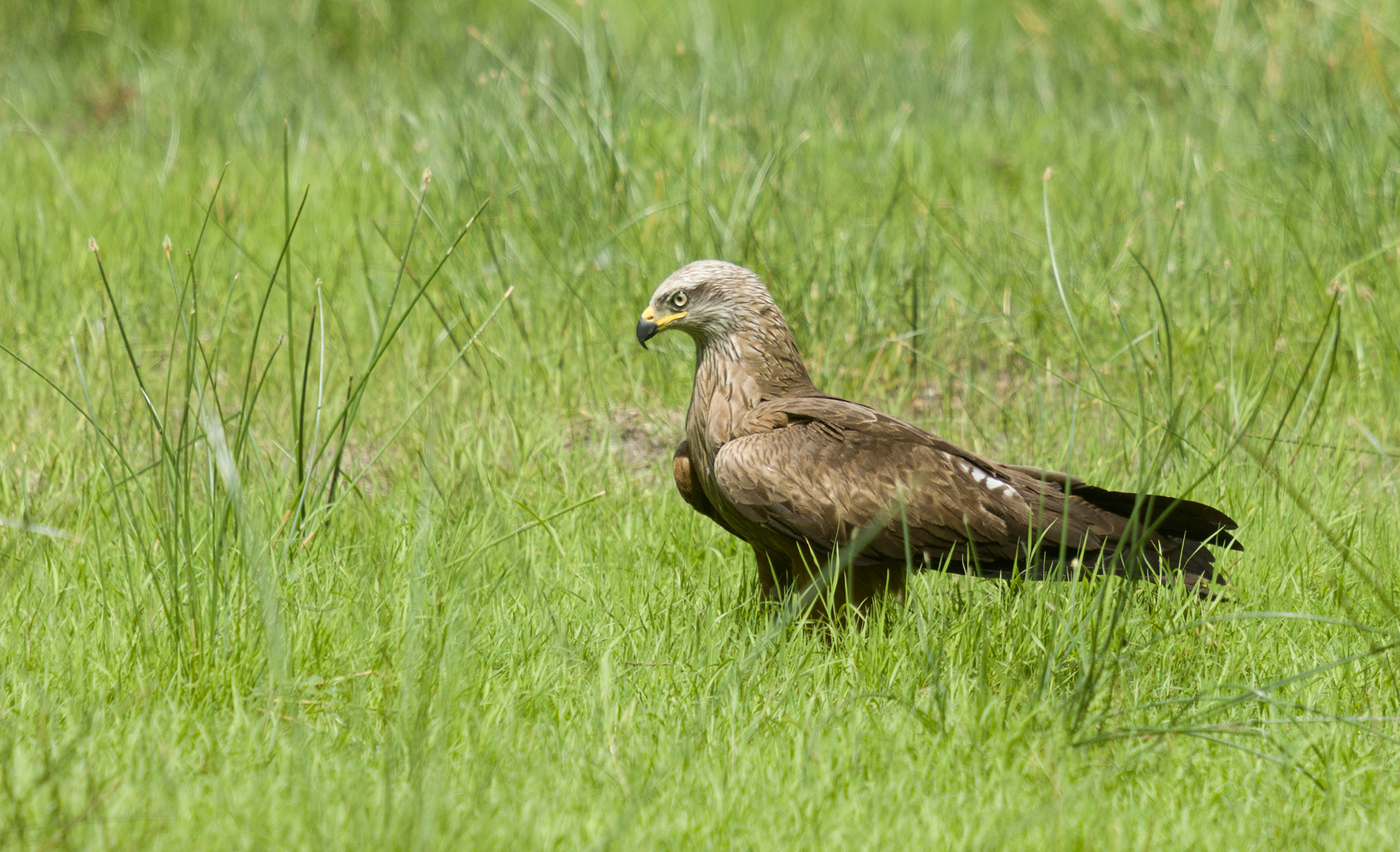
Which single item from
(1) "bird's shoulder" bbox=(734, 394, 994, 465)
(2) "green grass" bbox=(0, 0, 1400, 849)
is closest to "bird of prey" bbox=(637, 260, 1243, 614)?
(1) "bird's shoulder" bbox=(734, 394, 994, 465)

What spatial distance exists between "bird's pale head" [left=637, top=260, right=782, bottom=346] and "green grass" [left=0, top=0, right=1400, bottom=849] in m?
0.60

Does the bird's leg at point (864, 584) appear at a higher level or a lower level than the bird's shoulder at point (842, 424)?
lower

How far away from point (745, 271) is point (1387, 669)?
202 centimetres

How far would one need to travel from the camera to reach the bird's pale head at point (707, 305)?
3670mm

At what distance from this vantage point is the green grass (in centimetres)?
242

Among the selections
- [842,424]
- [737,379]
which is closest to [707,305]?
[737,379]

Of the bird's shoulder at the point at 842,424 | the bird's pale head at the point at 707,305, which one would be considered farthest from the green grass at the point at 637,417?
the bird's pale head at the point at 707,305

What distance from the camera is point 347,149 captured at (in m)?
7.42

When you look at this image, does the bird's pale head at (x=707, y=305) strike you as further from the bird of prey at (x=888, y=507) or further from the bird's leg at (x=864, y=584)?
the bird's leg at (x=864, y=584)

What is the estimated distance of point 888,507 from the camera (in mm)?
3115

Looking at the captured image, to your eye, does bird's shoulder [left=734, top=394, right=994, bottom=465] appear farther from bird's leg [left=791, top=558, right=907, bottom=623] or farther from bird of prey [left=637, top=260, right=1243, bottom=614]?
bird's leg [left=791, top=558, right=907, bottom=623]

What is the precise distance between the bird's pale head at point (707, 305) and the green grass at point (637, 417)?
60cm

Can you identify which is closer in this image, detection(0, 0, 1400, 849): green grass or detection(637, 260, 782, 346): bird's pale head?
detection(0, 0, 1400, 849): green grass

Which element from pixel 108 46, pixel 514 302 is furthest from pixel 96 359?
pixel 108 46
